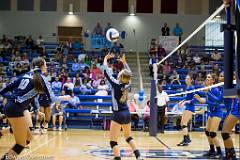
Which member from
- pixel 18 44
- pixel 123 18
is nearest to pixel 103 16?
pixel 123 18

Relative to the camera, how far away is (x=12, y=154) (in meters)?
6.44

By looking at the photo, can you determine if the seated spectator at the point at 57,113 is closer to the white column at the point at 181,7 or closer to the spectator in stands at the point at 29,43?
the spectator in stands at the point at 29,43

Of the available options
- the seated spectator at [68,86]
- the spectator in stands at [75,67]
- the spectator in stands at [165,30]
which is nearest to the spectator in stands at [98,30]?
the spectator in stands at [165,30]

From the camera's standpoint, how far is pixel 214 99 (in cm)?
885

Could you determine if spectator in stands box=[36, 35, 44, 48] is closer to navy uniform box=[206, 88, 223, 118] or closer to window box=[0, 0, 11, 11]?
window box=[0, 0, 11, 11]

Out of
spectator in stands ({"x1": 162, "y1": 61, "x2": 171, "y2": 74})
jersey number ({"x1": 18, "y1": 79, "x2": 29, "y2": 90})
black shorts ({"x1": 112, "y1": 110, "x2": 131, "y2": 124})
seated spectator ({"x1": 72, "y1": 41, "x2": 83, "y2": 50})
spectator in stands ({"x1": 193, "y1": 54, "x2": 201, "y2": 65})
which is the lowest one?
black shorts ({"x1": 112, "y1": 110, "x2": 131, "y2": 124})

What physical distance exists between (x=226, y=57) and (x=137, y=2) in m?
26.4

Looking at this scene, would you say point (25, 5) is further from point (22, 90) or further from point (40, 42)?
point (22, 90)

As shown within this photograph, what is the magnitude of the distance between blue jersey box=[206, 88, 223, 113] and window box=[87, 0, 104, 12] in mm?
20277

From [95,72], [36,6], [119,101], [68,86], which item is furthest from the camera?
[36,6]

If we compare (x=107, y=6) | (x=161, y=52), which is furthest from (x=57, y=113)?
(x=107, y=6)

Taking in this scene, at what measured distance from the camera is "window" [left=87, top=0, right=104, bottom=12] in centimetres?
2850

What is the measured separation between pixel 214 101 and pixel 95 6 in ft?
67.7

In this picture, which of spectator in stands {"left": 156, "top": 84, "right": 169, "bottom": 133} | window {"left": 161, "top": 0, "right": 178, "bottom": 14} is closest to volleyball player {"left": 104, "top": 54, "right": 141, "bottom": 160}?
spectator in stands {"left": 156, "top": 84, "right": 169, "bottom": 133}
